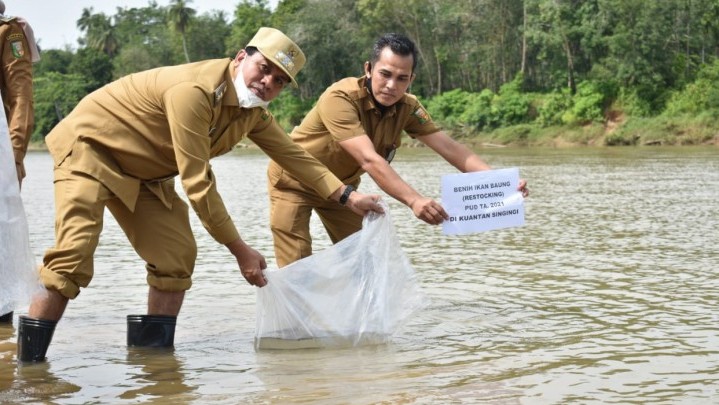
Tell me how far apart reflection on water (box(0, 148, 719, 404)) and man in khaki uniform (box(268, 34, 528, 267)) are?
2.46 ft

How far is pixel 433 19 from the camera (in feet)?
244

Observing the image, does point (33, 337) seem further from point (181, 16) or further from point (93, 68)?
point (93, 68)

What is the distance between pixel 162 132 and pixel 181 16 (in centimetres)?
9754

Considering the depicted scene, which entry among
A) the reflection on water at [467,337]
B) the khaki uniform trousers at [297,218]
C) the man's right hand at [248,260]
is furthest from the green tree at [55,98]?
the man's right hand at [248,260]

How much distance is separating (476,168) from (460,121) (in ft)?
193

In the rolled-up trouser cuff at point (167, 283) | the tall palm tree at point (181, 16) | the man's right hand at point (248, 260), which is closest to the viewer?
the man's right hand at point (248, 260)

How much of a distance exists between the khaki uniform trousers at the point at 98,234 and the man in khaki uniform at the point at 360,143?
0.80 metres

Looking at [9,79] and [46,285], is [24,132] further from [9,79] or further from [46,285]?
[46,285]

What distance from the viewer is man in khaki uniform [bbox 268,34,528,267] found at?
19.5ft

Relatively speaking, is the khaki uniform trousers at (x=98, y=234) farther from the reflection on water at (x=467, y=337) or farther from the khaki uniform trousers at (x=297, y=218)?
the khaki uniform trousers at (x=297, y=218)

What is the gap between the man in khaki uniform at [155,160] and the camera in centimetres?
512

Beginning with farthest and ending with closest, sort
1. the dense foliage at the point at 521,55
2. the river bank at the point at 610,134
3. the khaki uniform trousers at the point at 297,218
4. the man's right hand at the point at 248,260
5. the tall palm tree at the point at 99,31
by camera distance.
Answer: the tall palm tree at the point at 99,31, the dense foliage at the point at 521,55, the river bank at the point at 610,134, the khaki uniform trousers at the point at 297,218, the man's right hand at the point at 248,260

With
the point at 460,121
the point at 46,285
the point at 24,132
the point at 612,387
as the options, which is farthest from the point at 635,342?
the point at 460,121

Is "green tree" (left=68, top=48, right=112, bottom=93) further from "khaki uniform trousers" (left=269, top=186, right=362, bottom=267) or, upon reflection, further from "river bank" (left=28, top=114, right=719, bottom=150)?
"khaki uniform trousers" (left=269, top=186, right=362, bottom=267)
